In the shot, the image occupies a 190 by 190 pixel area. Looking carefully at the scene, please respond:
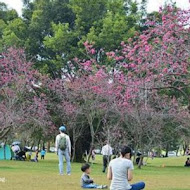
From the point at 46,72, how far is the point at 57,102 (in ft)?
7.25

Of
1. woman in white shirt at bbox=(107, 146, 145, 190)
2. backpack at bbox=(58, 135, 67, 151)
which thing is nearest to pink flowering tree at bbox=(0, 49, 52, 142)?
backpack at bbox=(58, 135, 67, 151)

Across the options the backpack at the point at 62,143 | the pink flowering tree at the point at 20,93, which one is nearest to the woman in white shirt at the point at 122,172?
the backpack at the point at 62,143

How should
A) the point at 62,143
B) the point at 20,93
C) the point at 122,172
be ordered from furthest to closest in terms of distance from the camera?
the point at 20,93 → the point at 62,143 → the point at 122,172

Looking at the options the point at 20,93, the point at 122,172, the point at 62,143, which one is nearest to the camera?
the point at 122,172

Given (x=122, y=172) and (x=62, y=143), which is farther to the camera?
(x=62, y=143)

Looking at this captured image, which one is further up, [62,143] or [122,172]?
[62,143]

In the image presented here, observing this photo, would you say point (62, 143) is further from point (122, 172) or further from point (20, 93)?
point (20, 93)

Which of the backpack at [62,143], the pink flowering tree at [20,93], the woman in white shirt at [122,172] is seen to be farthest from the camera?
the pink flowering tree at [20,93]

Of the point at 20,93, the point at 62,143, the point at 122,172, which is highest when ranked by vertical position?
the point at 20,93

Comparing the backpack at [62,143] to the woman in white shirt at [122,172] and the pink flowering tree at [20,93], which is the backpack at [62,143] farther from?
the pink flowering tree at [20,93]

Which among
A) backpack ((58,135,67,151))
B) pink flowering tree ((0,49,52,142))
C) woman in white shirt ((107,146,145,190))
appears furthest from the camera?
pink flowering tree ((0,49,52,142))

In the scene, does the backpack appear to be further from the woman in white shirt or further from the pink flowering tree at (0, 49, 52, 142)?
the pink flowering tree at (0, 49, 52, 142)

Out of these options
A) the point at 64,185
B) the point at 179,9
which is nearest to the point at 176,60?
the point at 179,9

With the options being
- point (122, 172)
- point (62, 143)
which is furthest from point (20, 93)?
point (122, 172)
